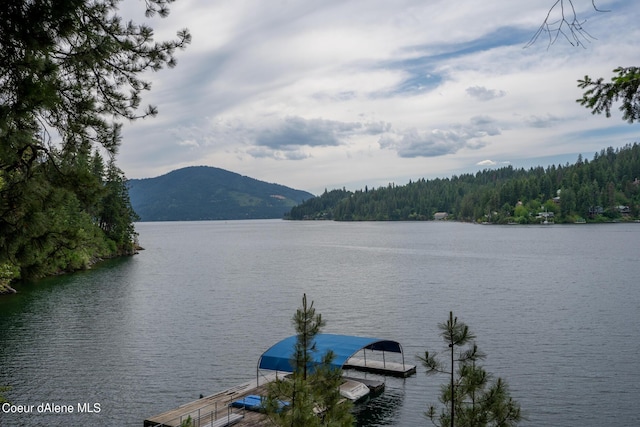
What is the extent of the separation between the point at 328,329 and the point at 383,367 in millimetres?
9589

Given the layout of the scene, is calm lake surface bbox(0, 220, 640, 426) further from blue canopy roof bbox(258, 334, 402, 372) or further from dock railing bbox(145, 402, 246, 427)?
blue canopy roof bbox(258, 334, 402, 372)

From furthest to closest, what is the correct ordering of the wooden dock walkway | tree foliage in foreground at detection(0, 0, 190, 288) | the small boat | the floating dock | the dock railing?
the small boat < the floating dock < the wooden dock walkway < the dock railing < tree foliage in foreground at detection(0, 0, 190, 288)

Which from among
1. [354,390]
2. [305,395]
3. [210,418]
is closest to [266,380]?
[354,390]

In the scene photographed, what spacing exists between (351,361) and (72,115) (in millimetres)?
27022

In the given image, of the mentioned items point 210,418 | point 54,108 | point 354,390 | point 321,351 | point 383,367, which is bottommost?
point 383,367

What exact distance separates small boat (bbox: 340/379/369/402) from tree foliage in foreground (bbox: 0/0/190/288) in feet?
64.9

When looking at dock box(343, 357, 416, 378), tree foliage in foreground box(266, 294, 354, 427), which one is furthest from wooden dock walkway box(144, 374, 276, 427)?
dock box(343, 357, 416, 378)

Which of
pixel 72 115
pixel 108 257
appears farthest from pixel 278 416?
pixel 108 257

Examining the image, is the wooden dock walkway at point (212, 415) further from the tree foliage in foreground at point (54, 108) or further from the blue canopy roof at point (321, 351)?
the tree foliage in foreground at point (54, 108)

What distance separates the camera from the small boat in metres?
26.1

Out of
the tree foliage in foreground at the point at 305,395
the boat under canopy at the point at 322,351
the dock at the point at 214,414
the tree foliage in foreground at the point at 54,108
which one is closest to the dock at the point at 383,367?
the boat under canopy at the point at 322,351

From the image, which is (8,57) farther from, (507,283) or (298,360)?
(507,283)

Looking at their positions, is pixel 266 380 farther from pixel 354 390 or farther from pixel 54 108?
pixel 54 108

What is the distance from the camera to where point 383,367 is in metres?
31.3
